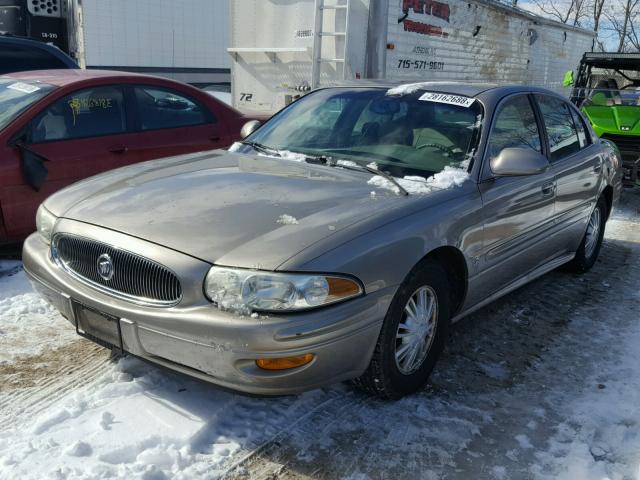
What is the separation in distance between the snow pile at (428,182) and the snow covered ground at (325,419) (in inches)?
41.6

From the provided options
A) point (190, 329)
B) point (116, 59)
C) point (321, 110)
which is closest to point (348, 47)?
point (321, 110)

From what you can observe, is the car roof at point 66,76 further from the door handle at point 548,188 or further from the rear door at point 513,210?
the door handle at point 548,188

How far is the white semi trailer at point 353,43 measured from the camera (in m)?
8.86

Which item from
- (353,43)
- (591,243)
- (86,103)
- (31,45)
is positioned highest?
(353,43)

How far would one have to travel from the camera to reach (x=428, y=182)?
342 centimetres

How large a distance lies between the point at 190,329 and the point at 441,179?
5.35 feet

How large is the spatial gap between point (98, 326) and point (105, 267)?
27 centimetres

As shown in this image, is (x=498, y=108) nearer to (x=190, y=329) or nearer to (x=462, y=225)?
(x=462, y=225)

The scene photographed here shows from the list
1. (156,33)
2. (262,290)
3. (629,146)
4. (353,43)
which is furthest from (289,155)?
(156,33)

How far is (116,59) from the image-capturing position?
14539 millimetres

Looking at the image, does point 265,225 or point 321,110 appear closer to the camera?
point 265,225

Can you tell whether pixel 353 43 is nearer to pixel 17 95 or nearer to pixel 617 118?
pixel 617 118

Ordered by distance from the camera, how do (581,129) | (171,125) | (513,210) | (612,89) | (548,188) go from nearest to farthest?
1. (513,210)
2. (548,188)
3. (581,129)
4. (171,125)
5. (612,89)

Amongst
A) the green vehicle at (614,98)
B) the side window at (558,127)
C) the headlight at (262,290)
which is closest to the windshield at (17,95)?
the headlight at (262,290)
